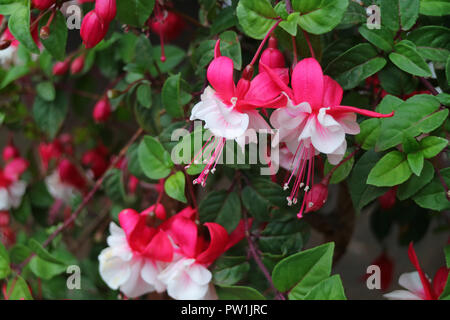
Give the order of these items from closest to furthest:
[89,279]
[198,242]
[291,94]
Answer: [291,94] < [198,242] < [89,279]

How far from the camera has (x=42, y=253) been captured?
2.31 ft

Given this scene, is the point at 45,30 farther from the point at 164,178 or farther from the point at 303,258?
the point at 303,258

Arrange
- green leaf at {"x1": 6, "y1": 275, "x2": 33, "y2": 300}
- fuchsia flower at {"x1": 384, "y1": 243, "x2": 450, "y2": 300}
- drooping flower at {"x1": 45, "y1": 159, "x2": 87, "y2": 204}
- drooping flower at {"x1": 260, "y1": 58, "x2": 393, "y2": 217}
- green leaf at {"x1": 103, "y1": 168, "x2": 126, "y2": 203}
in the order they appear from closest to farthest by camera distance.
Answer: drooping flower at {"x1": 260, "y1": 58, "x2": 393, "y2": 217}
fuchsia flower at {"x1": 384, "y1": 243, "x2": 450, "y2": 300}
green leaf at {"x1": 6, "y1": 275, "x2": 33, "y2": 300}
green leaf at {"x1": 103, "y1": 168, "x2": 126, "y2": 203}
drooping flower at {"x1": 45, "y1": 159, "x2": 87, "y2": 204}

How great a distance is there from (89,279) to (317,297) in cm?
52

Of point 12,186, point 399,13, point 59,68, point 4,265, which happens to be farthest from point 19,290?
point 399,13

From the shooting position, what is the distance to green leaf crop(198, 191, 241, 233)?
25.0 inches

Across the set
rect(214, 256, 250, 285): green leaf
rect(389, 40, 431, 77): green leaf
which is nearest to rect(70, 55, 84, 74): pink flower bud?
rect(214, 256, 250, 285): green leaf

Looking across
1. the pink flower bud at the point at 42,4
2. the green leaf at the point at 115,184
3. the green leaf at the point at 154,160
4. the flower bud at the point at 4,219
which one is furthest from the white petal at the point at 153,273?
the flower bud at the point at 4,219

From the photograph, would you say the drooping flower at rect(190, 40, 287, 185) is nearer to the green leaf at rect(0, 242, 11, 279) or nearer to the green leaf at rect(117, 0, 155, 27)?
the green leaf at rect(117, 0, 155, 27)

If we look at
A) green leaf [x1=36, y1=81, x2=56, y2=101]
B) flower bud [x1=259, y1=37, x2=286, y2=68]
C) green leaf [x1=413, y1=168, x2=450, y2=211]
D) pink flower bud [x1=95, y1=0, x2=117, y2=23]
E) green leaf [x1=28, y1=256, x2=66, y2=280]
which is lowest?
green leaf [x1=28, y1=256, x2=66, y2=280]

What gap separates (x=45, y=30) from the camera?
56 cm

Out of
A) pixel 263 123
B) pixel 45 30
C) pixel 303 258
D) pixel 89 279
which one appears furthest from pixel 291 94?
pixel 89 279

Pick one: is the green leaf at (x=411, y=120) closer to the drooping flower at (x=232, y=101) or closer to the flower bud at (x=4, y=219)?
the drooping flower at (x=232, y=101)

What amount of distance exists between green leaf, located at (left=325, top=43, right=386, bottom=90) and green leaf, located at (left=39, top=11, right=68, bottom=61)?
298 mm
